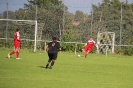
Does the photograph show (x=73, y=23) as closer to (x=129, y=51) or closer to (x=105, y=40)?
(x=105, y=40)

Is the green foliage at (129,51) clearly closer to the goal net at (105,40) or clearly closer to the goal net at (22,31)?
the goal net at (105,40)

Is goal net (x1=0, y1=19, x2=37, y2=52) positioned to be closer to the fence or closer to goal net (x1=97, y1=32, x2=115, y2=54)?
the fence

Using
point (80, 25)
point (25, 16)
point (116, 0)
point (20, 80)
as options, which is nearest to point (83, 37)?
point (80, 25)

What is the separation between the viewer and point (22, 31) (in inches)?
1591

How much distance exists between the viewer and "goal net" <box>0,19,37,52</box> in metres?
39.0

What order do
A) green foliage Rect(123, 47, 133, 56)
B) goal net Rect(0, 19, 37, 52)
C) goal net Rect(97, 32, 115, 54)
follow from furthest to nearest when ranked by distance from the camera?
goal net Rect(0, 19, 37, 52), goal net Rect(97, 32, 115, 54), green foliage Rect(123, 47, 133, 56)

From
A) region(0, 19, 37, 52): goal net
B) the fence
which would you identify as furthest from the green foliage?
region(0, 19, 37, 52): goal net

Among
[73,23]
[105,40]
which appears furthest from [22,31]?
[105,40]

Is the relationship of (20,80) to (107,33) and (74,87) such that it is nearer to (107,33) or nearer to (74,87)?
(74,87)

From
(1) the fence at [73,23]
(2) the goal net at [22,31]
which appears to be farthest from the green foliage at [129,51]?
(2) the goal net at [22,31]

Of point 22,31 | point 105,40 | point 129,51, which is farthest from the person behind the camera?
point 22,31

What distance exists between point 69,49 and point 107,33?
4106mm

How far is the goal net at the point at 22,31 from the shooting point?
39000 mm

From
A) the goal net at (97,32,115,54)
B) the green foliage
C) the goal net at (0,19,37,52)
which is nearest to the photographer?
the green foliage
